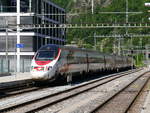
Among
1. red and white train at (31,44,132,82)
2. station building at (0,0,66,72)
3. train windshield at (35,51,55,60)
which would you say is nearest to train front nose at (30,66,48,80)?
red and white train at (31,44,132,82)

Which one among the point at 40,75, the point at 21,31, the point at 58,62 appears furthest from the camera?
the point at 21,31

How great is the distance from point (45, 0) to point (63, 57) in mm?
62527

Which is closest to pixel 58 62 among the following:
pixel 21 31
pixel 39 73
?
pixel 39 73

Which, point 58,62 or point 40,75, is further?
point 58,62

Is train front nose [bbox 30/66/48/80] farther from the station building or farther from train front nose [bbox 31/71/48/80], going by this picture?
the station building

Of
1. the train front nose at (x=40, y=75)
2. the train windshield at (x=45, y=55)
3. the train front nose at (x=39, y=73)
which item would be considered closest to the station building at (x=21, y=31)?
the train windshield at (x=45, y=55)

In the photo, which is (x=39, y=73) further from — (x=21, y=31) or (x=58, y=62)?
(x=21, y=31)

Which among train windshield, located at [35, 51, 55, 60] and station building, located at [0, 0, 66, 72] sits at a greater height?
station building, located at [0, 0, 66, 72]

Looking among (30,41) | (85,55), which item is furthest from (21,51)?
(85,55)

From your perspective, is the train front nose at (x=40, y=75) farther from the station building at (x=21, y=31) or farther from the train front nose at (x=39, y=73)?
the station building at (x=21, y=31)

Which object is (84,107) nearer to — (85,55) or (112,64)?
(85,55)

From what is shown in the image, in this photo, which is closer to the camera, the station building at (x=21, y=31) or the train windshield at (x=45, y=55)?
the train windshield at (x=45, y=55)

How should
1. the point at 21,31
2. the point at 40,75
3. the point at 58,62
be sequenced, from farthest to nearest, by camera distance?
the point at 21,31 → the point at 58,62 → the point at 40,75

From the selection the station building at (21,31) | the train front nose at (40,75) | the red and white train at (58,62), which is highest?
the station building at (21,31)
